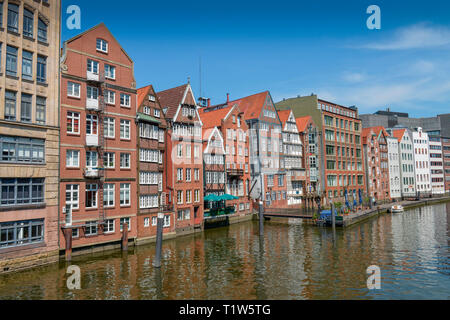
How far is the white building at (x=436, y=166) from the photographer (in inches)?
4520

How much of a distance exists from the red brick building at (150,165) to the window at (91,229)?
19.0 feet

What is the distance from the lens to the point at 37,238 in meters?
29.6

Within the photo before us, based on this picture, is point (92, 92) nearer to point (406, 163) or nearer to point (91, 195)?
point (91, 195)

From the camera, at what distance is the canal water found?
76.6 ft

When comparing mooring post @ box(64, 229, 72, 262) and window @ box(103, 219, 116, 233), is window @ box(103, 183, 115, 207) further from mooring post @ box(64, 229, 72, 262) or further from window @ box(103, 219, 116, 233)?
mooring post @ box(64, 229, 72, 262)

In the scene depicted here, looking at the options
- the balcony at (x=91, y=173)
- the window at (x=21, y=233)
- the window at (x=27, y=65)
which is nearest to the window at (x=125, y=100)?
the balcony at (x=91, y=173)

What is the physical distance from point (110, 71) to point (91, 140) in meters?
8.84

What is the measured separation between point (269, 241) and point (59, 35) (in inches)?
1316

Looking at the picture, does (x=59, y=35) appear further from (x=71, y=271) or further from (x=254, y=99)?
(x=254, y=99)

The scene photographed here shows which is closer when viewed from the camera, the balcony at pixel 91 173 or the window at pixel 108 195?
the balcony at pixel 91 173

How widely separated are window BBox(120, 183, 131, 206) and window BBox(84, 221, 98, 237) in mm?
3953

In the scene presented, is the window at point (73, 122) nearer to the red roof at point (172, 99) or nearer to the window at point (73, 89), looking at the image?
the window at point (73, 89)
